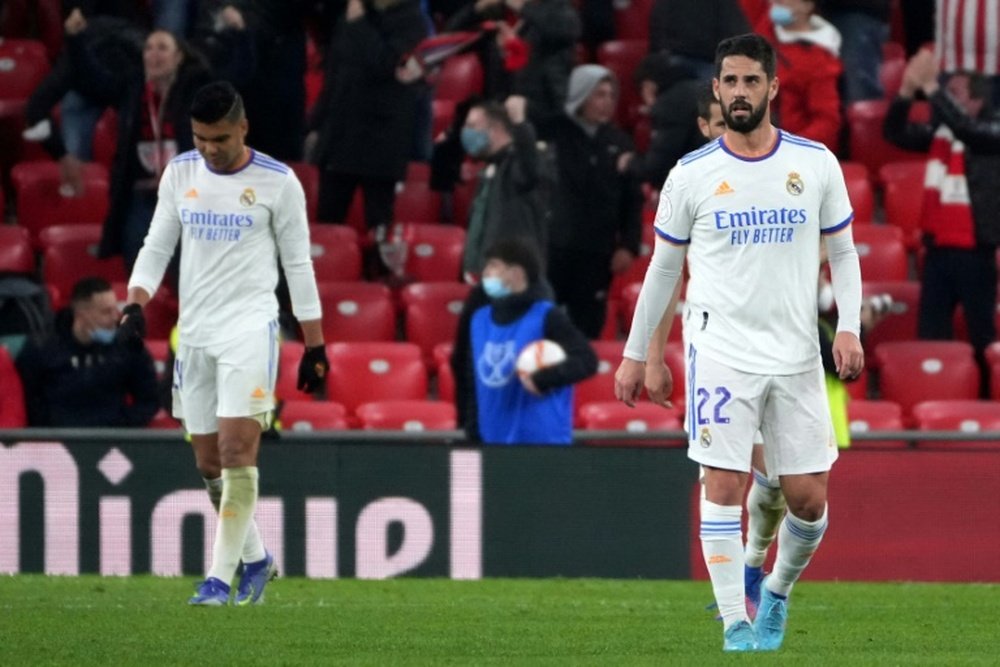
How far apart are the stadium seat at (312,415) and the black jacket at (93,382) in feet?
3.21

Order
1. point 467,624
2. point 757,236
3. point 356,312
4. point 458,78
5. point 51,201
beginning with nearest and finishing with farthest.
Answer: point 757,236, point 467,624, point 356,312, point 51,201, point 458,78

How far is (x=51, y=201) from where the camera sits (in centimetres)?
1556

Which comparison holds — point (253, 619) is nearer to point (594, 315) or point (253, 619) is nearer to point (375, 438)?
point (375, 438)

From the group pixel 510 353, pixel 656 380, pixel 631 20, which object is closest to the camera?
pixel 656 380

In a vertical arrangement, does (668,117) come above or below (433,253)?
above

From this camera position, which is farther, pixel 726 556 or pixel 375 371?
pixel 375 371

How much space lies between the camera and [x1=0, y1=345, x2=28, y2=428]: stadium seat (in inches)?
492

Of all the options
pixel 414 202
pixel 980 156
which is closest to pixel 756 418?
pixel 980 156

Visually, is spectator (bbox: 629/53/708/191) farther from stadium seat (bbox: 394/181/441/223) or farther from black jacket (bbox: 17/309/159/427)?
black jacket (bbox: 17/309/159/427)

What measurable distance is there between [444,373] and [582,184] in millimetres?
1543

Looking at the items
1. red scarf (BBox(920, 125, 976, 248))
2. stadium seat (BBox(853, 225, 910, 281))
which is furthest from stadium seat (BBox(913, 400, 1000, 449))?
stadium seat (BBox(853, 225, 910, 281))

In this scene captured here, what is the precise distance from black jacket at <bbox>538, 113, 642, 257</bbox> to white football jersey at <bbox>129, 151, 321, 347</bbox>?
199 inches

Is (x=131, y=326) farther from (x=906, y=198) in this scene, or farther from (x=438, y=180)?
(x=906, y=198)

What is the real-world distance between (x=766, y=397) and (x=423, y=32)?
7648 mm
